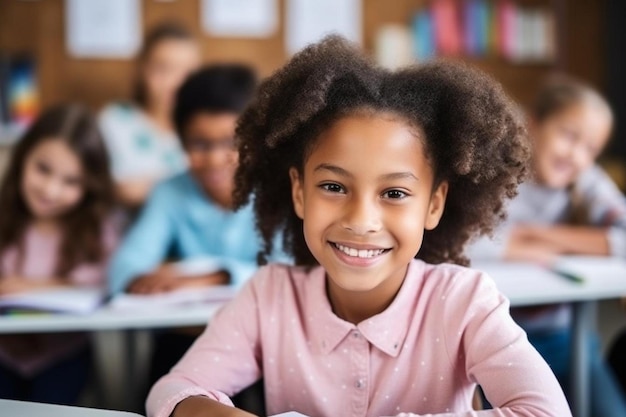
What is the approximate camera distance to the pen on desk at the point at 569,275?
1.82 metres

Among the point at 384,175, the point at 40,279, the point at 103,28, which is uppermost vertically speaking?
the point at 103,28

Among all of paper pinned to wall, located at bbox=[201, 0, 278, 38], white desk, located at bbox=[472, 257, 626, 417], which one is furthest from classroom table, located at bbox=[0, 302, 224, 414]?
paper pinned to wall, located at bbox=[201, 0, 278, 38]

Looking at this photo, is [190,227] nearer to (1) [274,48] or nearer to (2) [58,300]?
(2) [58,300]

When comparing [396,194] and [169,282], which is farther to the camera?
[169,282]

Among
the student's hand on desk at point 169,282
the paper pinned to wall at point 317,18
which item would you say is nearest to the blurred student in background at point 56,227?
the student's hand on desk at point 169,282

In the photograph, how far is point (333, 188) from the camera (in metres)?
1.06

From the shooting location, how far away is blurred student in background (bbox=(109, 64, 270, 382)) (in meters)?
2.08

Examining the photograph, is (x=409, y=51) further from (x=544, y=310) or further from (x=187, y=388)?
(x=187, y=388)

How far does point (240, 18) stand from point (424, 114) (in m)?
3.16

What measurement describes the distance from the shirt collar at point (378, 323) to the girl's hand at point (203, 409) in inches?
7.9

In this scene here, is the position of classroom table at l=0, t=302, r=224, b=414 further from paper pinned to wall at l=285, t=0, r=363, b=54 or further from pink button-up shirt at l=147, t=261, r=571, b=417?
paper pinned to wall at l=285, t=0, r=363, b=54

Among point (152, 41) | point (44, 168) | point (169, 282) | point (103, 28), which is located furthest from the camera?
point (103, 28)

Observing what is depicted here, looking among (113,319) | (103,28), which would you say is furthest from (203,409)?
(103,28)

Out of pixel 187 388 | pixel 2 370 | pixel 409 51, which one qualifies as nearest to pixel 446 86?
pixel 187 388
